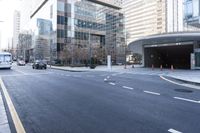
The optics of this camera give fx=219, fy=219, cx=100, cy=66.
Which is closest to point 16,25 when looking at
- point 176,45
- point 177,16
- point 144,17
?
point 144,17

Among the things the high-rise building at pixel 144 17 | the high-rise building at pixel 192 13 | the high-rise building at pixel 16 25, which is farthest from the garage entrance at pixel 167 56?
the high-rise building at pixel 16 25

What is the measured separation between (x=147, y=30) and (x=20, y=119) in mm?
142098

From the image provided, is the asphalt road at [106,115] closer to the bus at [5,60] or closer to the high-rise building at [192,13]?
the bus at [5,60]

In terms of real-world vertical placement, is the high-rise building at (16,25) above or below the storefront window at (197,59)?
above

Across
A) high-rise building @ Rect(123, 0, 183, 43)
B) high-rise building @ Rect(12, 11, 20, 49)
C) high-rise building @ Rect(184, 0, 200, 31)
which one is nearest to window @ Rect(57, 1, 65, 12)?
high-rise building @ Rect(184, 0, 200, 31)

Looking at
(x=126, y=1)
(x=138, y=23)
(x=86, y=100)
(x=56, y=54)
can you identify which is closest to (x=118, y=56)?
(x=56, y=54)

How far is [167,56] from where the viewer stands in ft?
180

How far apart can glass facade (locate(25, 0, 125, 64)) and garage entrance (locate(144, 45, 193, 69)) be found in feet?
58.8

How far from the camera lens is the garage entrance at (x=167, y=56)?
1857 inches

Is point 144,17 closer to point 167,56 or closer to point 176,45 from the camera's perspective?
point 167,56

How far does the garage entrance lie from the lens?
47156 mm

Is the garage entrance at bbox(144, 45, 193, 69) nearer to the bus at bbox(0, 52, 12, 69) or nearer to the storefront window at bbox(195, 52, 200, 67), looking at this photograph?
the storefront window at bbox(195, 52, 200, 67)

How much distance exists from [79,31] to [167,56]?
31984 millimetres

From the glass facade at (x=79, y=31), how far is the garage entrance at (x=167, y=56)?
58.8ft
